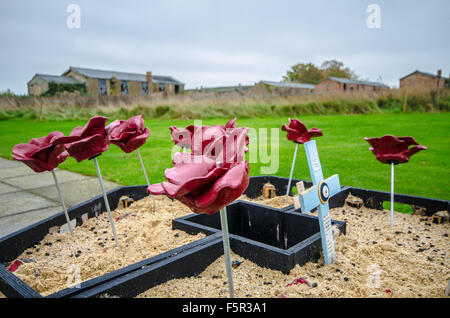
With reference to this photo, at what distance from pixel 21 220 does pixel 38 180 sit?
1614 mm

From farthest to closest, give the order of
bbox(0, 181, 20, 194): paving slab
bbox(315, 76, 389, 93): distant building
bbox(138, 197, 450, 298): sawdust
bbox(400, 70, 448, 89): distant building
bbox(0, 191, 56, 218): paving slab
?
1. bbox(315, 76, 389, 93): distant building
2. bbox(400, 70, 448, 89): distant building
3. bbox(0, 181, 20, 194): paving slab
4. bbox(0, 191, 56, 218): paving slab
5. bbox(138, 197, 450, 298): sawdust

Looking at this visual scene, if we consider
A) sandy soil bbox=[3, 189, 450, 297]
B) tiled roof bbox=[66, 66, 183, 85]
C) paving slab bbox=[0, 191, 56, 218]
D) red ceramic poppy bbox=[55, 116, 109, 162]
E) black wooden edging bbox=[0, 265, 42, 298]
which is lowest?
paving slab bbox=[0, 191, 56, 218]

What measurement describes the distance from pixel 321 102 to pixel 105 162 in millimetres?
10833

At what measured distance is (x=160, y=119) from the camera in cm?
1312

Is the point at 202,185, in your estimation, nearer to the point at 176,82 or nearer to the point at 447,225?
the point at 447,225

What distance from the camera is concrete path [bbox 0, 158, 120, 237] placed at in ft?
8.05

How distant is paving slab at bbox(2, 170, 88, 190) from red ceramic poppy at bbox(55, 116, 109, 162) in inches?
102

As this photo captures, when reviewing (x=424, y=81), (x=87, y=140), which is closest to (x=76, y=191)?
(x=87, y=140)

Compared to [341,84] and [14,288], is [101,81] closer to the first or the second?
[341,84]

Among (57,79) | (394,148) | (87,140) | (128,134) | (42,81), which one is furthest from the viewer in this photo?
(42,81)

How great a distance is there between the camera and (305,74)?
4822 centimetres

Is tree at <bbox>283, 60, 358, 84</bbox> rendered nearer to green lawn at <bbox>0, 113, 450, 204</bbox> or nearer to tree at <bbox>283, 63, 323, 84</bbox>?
tree at <bbox>283, 63, 323, 84</bbox>

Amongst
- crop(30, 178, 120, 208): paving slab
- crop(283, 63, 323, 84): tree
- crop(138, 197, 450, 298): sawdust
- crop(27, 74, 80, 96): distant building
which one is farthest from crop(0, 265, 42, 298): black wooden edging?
crop(283, 63, 323, 84): tree

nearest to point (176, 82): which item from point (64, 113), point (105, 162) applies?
point (64, 113)
